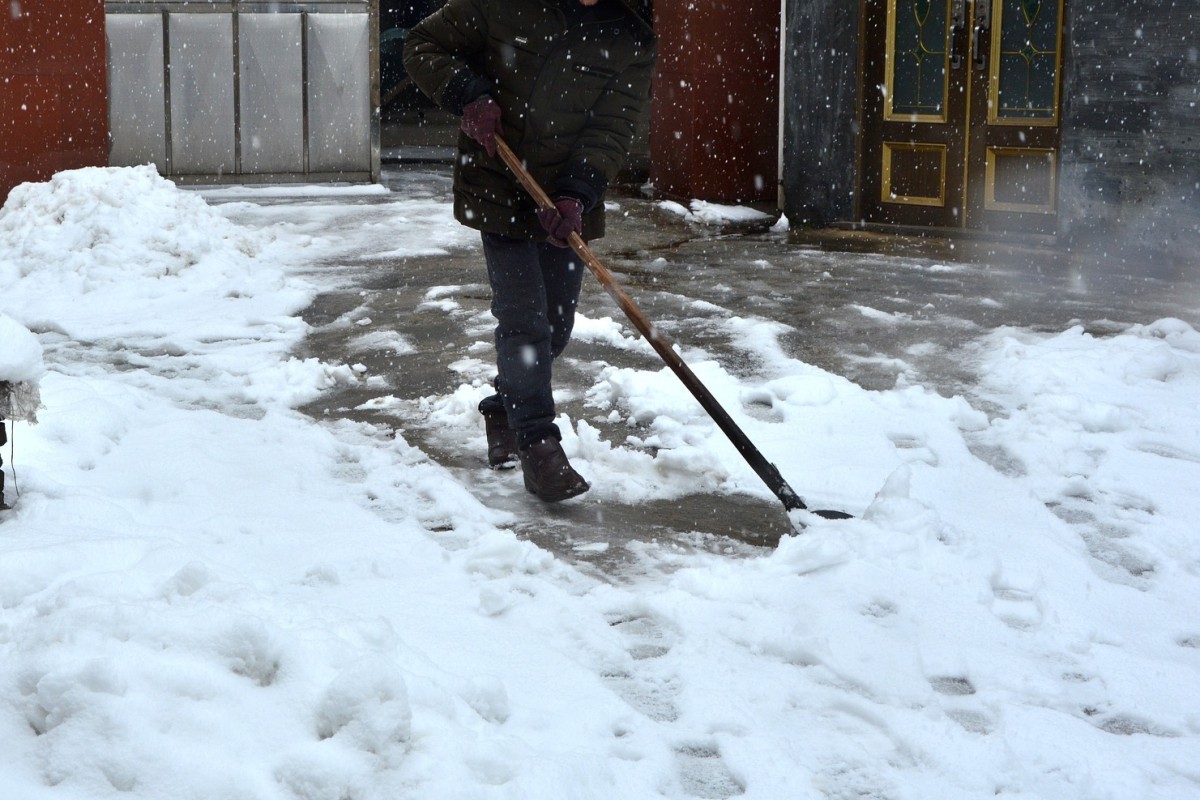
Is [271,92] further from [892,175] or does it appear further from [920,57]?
A: [920,57]

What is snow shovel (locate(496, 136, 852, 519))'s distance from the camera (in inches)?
174

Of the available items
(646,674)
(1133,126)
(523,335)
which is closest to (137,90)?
(1133,126)

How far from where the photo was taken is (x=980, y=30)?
32.9 ft

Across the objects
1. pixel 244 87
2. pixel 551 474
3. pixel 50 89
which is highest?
pixel 244 87

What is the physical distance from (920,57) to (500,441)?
661 cm

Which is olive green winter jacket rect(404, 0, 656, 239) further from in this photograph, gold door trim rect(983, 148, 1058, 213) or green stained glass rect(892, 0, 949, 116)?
green stained glass rect(892, 0, 949, 116)

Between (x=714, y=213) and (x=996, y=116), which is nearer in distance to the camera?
(x=996, y=116)

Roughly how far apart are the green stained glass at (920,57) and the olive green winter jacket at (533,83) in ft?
20.3

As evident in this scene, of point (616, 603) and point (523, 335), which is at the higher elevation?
point (523, 335)

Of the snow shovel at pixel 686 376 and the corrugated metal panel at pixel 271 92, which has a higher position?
the corrugated metal panel at pixel 271 92

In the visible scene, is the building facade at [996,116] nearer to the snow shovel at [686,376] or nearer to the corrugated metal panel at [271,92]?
the corrugated metal panel at [271,92]

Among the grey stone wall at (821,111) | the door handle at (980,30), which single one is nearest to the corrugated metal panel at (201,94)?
the grey stone wall at (821,111)

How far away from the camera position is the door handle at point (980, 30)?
393 inches

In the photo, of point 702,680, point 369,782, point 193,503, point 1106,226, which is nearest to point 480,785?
point 369,782
